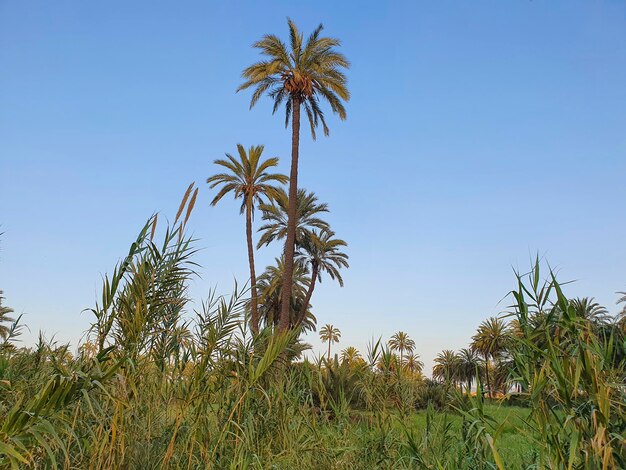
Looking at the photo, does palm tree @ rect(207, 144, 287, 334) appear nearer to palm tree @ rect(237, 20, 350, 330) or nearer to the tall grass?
palm tree @ rect(237, 20, 350, 330)

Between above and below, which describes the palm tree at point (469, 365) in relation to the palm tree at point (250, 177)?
below

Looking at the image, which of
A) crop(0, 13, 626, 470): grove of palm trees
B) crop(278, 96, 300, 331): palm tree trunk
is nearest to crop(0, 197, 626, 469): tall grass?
crop(0, 13, 626, 470): grove of palm trees

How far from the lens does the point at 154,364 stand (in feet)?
19.7

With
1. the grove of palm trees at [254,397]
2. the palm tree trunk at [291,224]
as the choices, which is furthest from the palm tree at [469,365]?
the palm tree trunk at [291,224]

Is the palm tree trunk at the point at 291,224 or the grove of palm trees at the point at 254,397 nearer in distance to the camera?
the grove of palm trees at the point at 254,397

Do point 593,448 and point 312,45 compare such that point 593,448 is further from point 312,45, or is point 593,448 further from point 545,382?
point 312,45

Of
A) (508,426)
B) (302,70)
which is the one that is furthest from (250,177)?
(508,426)

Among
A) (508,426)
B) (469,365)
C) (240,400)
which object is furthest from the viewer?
(469,365)

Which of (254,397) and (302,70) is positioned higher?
(302,70)

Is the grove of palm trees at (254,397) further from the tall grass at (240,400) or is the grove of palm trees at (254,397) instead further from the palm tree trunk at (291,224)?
the palm tree trunk at (291,224)

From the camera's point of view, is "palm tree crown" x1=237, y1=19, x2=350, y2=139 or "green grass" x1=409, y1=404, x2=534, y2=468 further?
"palm tree crown" x1=237, y1=19, x2=350, y2=139

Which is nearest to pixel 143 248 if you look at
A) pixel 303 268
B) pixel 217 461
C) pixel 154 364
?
pixel 154 364

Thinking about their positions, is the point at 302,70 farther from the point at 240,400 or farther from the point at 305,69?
the point at 240,400

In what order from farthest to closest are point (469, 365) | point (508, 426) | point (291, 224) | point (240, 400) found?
point (469, 365), point (291, 224), point (508, 426), point (240, 400)
